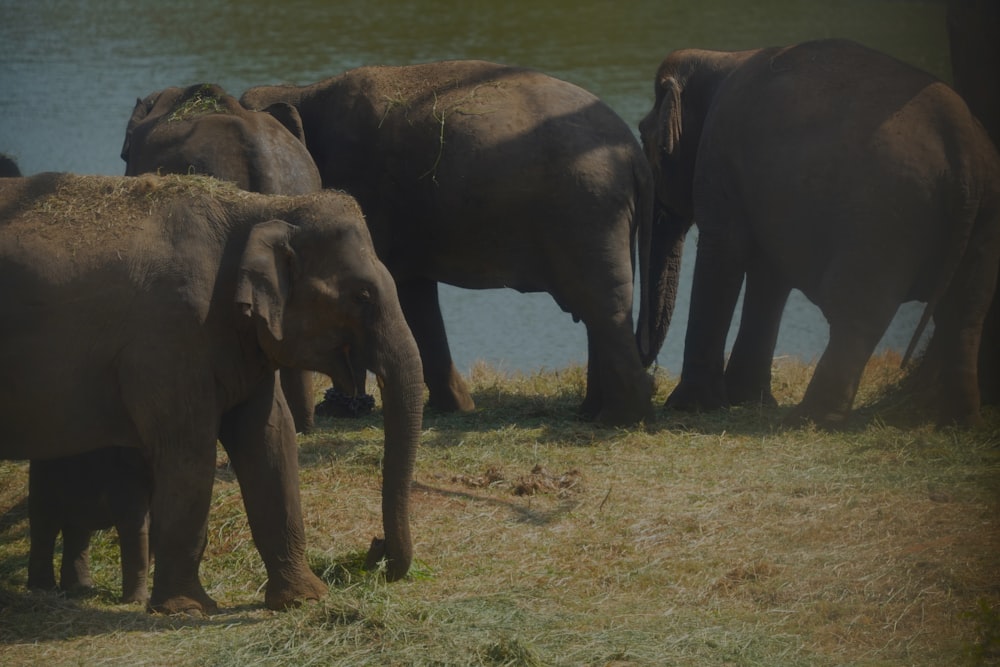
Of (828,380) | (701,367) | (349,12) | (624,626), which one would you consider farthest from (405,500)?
(349,12)

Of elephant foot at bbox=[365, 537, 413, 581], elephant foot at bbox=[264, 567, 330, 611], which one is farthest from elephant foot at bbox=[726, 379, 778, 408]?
elephant foot at bbox=[264, 567, 330, 611]

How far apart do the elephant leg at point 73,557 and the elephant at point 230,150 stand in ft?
7.17

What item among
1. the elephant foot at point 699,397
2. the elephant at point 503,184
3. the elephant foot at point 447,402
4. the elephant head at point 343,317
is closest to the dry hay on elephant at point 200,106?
the elephant at point 503,184

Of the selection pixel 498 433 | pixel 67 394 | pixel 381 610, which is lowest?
pixel 498 433

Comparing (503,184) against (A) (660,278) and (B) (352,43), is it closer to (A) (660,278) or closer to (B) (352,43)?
(A) (660,278)

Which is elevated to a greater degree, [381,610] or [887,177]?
[887,177]

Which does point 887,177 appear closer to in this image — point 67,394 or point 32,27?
point 67,394

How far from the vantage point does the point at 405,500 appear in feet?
19.4

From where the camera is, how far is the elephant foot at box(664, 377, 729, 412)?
10047mm

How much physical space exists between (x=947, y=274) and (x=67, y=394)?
5.19m

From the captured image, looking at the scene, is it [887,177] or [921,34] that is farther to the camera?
[921,34]

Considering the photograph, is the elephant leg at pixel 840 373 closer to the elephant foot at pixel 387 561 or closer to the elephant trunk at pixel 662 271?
the elephant trunk at pixel 662 271

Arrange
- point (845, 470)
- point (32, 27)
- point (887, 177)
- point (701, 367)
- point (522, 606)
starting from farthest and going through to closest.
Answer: point (32, 27)
point (701, 367)
point (887, 177)
point (845, 470)
point (522, 606)

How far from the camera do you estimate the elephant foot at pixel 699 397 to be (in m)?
10.0
